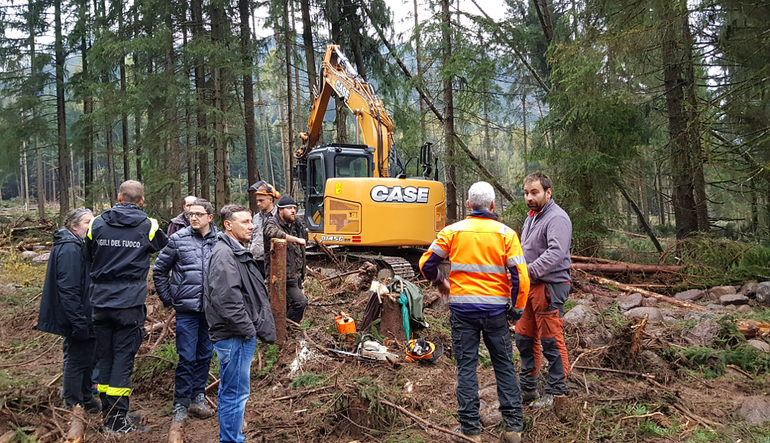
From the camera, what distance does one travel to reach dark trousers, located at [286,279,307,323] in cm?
578

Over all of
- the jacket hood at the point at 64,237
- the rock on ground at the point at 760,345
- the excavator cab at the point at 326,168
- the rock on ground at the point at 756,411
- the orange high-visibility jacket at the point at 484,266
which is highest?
the excavator cab at the point at 326,168

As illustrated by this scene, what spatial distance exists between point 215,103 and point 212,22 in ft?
8.09

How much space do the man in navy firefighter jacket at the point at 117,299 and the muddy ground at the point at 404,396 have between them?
0.29 meters

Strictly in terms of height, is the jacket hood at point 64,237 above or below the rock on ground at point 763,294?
above

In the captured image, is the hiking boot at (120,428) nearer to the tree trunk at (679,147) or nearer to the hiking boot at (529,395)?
the hiking boot at (529,395)

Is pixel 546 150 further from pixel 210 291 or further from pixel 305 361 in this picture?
pixel 210 291

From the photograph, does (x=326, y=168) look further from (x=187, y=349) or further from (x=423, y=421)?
(x=423, y=421)

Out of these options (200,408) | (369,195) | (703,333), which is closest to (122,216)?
(200,408)

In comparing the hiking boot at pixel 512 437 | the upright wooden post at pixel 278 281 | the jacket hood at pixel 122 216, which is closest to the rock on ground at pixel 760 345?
the hiking boot at pixel 512 437

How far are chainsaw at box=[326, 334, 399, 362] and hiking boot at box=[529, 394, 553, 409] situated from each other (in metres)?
1.59

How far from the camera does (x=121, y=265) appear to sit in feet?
12.6

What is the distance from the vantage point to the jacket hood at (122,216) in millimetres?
3891

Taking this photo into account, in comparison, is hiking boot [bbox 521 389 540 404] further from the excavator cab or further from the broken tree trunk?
the excavator cab

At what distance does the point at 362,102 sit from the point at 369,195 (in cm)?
225
